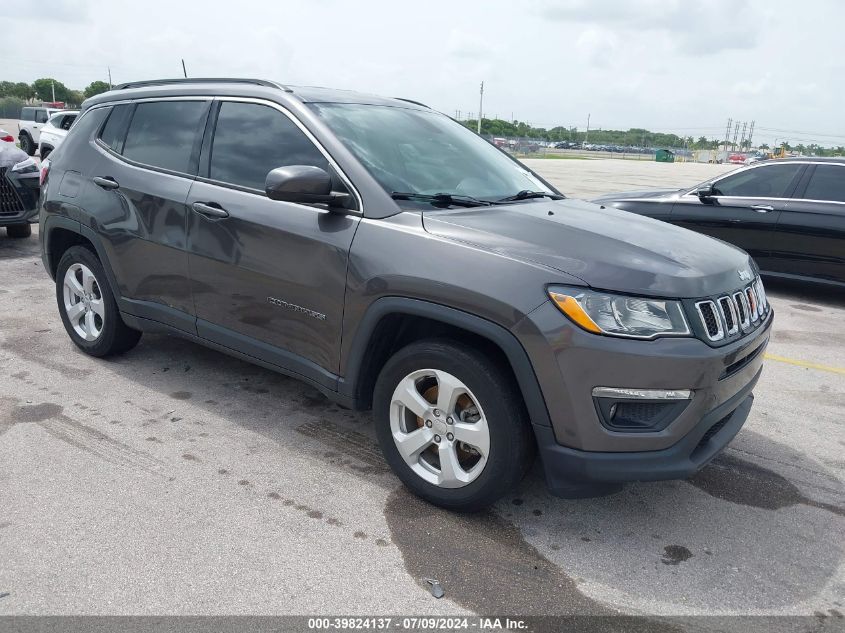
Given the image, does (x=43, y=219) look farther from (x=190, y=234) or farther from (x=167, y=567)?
(x=167, y=567)

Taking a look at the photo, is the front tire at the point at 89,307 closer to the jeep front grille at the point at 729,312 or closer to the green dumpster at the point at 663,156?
the jeep front grille at the point at 729,312

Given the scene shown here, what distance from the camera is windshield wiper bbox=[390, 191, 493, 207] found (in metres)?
3.34

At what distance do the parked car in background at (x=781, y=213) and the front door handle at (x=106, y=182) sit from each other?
20.3 feet

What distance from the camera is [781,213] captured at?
758cm

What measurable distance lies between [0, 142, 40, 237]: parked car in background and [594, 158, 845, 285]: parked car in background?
24.6 feet

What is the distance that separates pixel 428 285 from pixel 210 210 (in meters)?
1.49

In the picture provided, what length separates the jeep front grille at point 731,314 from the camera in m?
2.79

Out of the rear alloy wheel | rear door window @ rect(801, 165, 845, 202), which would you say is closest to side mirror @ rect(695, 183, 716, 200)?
rear door window @ rect(801, 165, 845, 202)

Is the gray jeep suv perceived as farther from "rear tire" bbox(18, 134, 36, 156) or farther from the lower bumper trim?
"rear tire" bbox(18, 134, 36, 156)

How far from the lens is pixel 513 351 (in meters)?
2.74

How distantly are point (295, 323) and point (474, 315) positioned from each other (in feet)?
3.47

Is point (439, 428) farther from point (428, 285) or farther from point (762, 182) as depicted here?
point (762, 182)

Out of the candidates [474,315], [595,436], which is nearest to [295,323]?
[474,315]

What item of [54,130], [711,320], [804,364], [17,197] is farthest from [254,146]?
[54,130]
